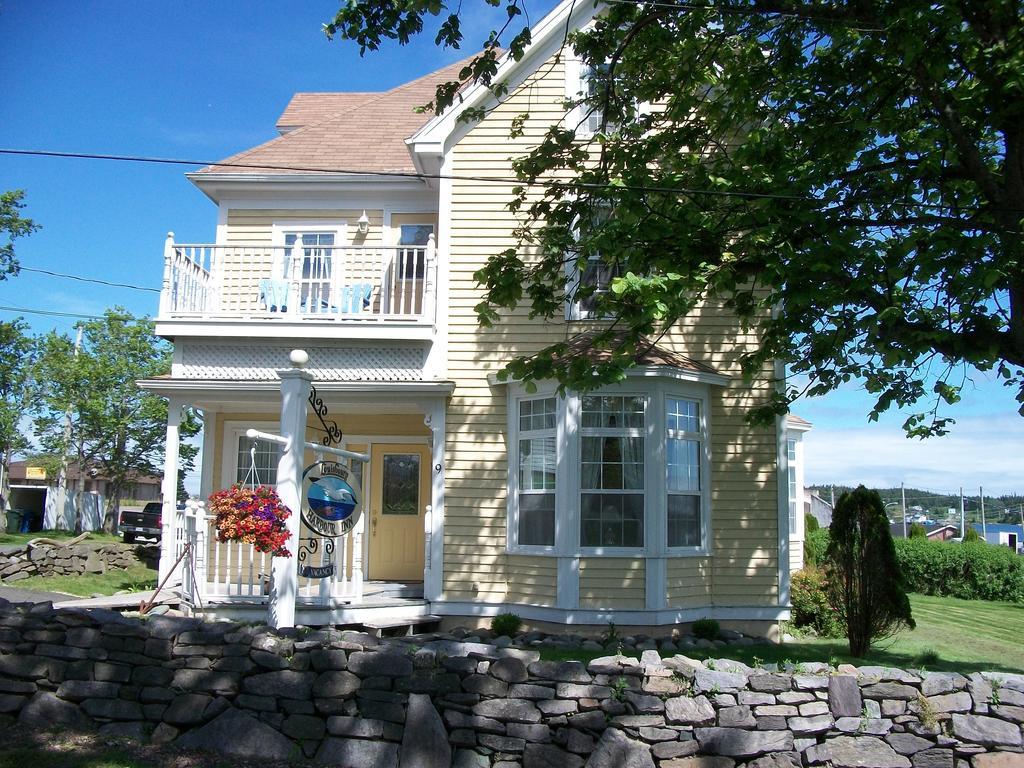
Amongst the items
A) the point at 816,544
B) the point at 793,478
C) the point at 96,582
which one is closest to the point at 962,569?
the point at 816,544

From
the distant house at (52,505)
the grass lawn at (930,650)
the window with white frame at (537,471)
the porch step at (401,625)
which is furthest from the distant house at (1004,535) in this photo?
the distant house at (52,505)

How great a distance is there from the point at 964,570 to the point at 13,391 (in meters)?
33.0

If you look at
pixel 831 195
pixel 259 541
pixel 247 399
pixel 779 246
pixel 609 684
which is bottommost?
pixel 609 684

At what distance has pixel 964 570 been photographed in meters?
A: 19.0

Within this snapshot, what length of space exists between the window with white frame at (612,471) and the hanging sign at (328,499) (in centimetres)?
313

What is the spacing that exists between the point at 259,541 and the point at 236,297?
5.57 m

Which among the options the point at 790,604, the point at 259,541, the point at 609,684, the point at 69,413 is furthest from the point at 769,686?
the point at 69,413

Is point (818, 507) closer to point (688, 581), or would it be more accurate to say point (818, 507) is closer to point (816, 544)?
point (816, 544)

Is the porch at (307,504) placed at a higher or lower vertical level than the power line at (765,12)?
lower

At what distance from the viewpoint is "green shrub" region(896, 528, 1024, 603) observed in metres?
18.7

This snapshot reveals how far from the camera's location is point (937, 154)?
299 inches

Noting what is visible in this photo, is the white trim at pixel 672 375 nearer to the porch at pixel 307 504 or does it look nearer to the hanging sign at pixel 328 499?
the porch at pixel 307 504

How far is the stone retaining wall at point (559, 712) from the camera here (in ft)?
20.1

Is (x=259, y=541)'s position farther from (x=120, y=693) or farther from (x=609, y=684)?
(x=609, y=684)
